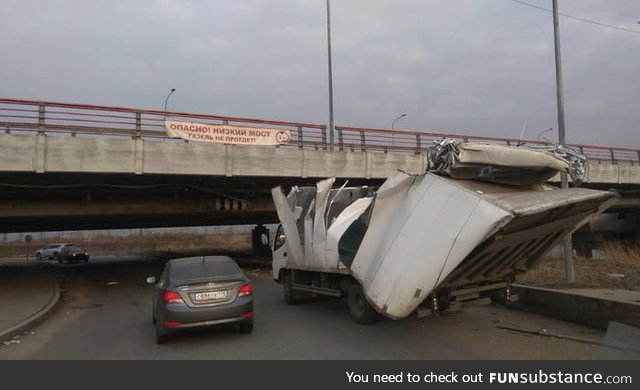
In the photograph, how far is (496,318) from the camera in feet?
31.9

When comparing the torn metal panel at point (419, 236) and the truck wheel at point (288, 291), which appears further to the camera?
the truck wheel at point (288, 291)

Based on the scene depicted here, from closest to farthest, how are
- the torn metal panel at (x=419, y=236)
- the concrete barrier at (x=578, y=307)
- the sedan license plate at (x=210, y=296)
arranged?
the torn metal panel at (x=419, y=236) < the concrete barrier at (x=578, y=307) < the sedan license plate at (x=210, y=296)

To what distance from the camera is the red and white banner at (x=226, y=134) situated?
683 inches

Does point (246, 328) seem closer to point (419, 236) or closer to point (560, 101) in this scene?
point (419, 236)

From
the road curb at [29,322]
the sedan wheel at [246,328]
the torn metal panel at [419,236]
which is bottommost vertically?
the road curb at [29,322]

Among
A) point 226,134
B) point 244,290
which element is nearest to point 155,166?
point 226,134

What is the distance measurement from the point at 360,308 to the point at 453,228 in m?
3.20

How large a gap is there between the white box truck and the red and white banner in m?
9.29

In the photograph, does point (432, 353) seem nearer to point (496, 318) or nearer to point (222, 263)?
point (496, 318)

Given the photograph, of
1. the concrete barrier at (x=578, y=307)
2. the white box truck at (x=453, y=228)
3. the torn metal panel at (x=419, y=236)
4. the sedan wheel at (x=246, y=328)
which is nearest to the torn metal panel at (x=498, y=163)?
the white box truck at (x=453, y=228)

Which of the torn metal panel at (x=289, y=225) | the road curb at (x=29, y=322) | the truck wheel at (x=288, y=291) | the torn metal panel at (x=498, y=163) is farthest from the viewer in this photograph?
the truck wheel at (x=288, y=291)

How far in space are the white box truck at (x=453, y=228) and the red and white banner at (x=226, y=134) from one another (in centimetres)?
929

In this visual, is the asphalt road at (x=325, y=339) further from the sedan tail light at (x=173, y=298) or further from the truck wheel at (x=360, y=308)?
the sedan tail light at (x=173, y=298)
